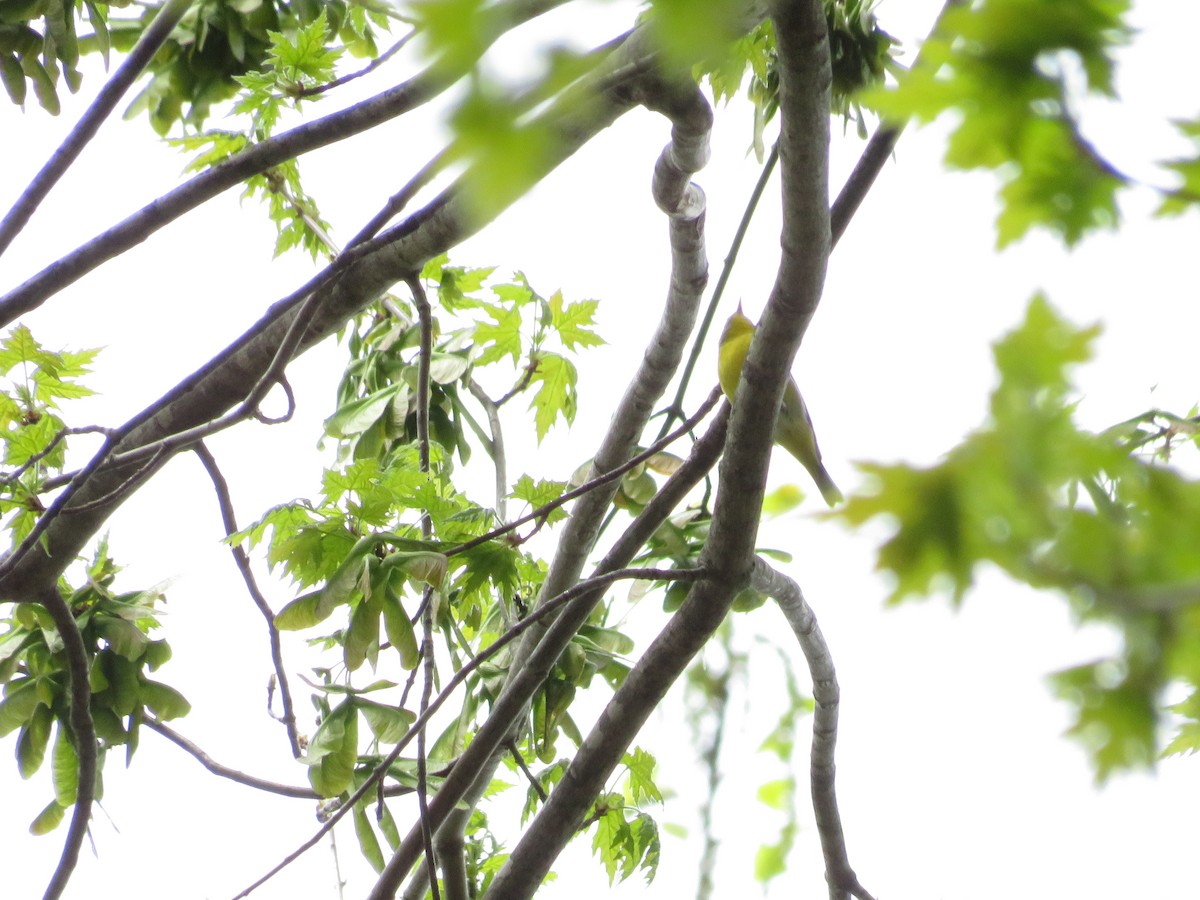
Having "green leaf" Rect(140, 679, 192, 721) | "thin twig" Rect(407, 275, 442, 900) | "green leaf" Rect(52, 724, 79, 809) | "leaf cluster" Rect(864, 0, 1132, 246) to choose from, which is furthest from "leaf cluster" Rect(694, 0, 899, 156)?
"green leaf" Rect(52, 724, 79, 809)

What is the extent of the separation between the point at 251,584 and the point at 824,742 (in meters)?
0.71

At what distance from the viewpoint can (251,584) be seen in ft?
3.85

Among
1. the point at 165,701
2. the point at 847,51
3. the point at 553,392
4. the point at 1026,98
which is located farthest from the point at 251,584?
the point at 1026,98

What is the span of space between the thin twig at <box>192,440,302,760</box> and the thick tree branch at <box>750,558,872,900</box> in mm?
561

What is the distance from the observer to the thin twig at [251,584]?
1139 mm

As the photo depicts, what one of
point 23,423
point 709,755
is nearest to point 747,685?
point 709,755

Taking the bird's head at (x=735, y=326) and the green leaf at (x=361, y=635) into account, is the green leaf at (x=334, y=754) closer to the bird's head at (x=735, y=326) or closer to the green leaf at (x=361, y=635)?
the green leaf at (x=361, y=635)

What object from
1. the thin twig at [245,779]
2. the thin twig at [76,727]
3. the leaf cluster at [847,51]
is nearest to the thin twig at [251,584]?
the thin twig at [245,779]

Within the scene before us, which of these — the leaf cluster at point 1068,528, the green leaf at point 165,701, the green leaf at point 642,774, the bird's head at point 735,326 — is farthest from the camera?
the bird's head at point 735,326

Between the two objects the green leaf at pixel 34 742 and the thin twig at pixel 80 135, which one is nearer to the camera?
the thin twig at pixel 80 135

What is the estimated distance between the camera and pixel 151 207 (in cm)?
93

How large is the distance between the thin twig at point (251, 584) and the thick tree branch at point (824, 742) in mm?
561

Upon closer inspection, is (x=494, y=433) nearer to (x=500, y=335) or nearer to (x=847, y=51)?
(x=500, y=335)

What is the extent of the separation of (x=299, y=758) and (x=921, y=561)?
908mm
